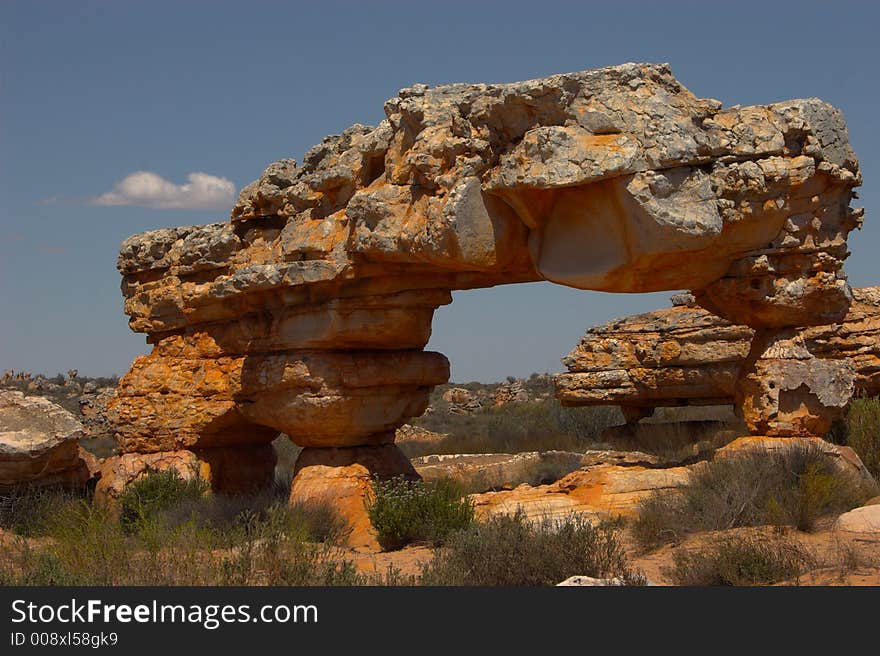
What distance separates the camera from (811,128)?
33.7ft

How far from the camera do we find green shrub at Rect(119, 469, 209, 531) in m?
12.5

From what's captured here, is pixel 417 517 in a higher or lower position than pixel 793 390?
lower

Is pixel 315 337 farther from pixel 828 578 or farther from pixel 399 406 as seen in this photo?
pixel 828 578

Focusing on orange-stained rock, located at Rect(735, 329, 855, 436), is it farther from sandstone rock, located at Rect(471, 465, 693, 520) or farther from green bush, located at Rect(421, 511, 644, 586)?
green bush, located at Rect(421, 511, 644, 586)

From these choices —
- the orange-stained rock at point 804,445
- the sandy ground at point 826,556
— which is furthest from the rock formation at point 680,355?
the sandy ground at point 826,556

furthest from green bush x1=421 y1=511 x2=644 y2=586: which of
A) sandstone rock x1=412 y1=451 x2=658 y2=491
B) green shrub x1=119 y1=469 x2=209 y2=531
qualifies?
sandstone rock x1=412 y1=451 x2=658 y2=491

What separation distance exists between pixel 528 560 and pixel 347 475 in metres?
4.81

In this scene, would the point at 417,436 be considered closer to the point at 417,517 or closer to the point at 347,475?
the point at 347,475

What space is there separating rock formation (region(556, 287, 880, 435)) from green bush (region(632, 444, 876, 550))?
14.9 feet

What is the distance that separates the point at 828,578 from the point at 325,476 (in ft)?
20.8

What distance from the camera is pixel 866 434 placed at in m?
12.3

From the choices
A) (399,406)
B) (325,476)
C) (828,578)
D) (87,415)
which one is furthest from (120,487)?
(87,415)

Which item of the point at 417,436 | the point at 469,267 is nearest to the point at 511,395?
the point at 417,436

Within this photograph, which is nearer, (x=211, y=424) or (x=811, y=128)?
(x=811, y=128)
